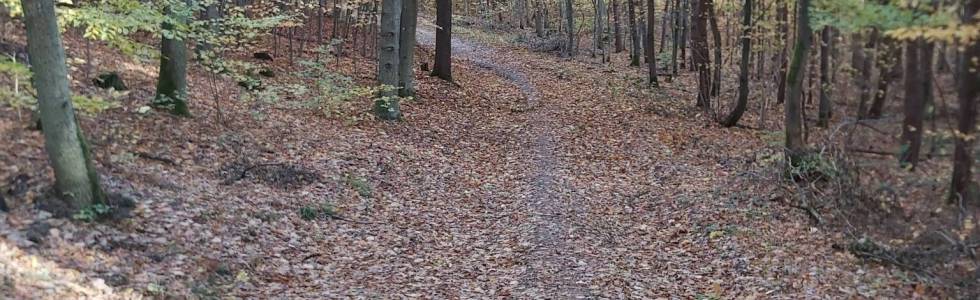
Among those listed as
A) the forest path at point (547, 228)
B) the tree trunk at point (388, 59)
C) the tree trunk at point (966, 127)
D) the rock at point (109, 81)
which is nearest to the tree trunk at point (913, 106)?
the tree trunk at point (966, 127)

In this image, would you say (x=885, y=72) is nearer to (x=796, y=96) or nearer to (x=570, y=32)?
(x=796, y=96)

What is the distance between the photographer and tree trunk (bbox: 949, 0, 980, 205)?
277 inches

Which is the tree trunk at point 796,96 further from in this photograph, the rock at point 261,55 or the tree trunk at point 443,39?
the rock at point 261,55

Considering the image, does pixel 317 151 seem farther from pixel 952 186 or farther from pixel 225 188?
pixel 952 186

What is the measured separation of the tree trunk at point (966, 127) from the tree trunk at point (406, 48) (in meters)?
12.3

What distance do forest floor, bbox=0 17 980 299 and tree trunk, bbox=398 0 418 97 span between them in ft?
6.85

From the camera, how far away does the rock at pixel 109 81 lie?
37.2ft

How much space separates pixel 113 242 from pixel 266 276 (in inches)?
60.7

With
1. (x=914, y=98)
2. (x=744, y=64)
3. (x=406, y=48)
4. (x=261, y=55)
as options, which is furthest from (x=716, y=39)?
(x=261, y=55)

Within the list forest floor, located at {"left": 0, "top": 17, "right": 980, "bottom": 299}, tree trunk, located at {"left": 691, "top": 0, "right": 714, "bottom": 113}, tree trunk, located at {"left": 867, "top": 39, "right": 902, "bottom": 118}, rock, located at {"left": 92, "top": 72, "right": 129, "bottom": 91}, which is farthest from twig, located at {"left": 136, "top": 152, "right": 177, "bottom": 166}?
tree trunk, located at {"left": 691, "top": 0, "right": 714, "bottom": 113}

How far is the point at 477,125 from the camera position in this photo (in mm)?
17312

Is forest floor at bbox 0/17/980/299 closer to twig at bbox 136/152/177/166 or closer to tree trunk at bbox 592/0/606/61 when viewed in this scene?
twig at bbox 136/152/177/166

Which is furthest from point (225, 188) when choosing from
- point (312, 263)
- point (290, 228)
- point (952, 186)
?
point (952, 186)

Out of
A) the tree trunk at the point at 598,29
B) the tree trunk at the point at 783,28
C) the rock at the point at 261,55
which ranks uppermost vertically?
the tree trunk at the point at 598,29
